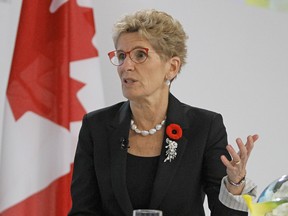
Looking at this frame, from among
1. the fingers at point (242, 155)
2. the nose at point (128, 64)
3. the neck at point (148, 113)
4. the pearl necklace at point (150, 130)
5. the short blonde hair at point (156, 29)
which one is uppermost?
the short blonde hair at point (156, 29)

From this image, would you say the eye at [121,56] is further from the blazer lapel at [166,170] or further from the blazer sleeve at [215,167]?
the blazer sleeve at [215,167]

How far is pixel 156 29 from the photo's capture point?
2436 millimetres

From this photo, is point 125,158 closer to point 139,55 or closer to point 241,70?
point 139,55

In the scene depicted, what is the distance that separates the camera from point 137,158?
2.43 metres

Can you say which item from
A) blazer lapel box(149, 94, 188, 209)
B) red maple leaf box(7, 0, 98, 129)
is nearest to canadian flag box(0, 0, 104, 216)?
red maple leaf box(7, 0, 98, 129)

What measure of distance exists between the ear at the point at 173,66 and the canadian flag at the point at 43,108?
77cm

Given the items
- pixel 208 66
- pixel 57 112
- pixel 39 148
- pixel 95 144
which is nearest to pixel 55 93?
pixel 57 112

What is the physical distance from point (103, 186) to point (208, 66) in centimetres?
191

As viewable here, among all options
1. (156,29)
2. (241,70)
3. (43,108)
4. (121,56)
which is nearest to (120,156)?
(121,56)

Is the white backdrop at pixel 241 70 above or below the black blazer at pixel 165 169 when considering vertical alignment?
above

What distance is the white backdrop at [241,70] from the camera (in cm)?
399

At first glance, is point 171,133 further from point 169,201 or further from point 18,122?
point 18,122

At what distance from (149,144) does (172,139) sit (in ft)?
0.39

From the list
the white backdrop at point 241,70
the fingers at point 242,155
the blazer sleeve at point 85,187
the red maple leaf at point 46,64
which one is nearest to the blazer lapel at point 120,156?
the blazer sleeve at point 85,187
